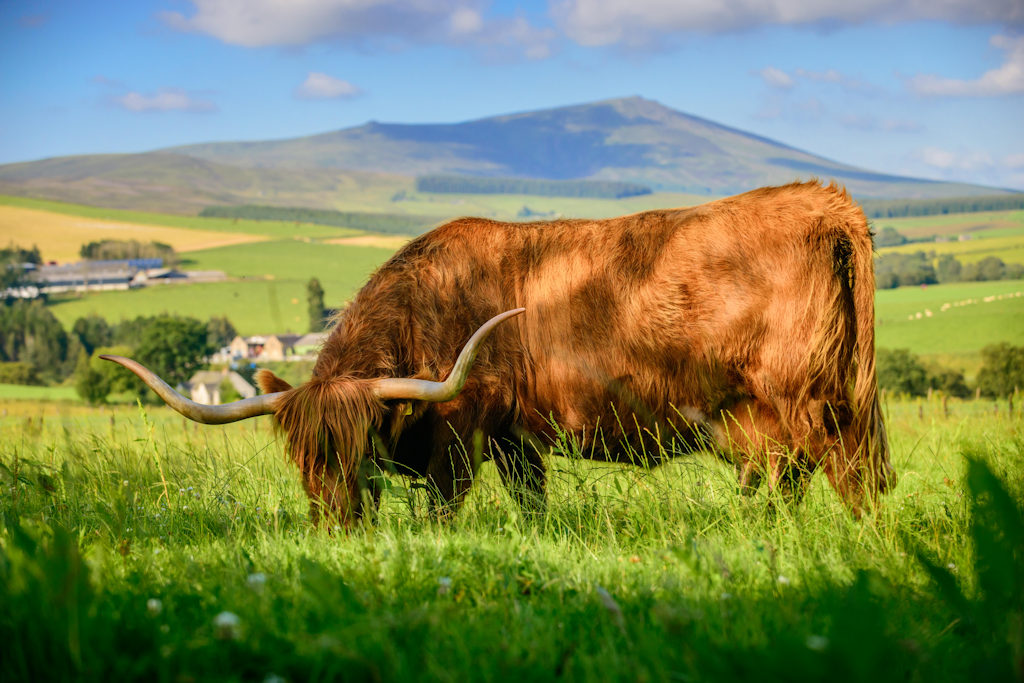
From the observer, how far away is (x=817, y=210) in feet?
15.2

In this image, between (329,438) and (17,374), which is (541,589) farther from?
(17,374)

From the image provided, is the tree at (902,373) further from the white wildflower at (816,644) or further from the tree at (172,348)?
the tree at (172,348)

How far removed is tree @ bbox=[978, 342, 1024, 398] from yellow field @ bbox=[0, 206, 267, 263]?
122266 millimetres

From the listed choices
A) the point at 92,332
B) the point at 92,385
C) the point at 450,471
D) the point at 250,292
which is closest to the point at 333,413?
the point at 450,471

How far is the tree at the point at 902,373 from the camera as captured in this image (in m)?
46.8

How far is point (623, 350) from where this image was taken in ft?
15.6

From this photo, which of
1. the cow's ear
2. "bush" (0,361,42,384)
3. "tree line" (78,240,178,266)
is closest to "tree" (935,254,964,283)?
the cow's ear

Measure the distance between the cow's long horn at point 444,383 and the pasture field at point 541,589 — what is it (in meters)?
0.53

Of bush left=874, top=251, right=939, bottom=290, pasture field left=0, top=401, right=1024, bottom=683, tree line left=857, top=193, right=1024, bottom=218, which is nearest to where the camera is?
pasture field left=0, top=401, right=1024, bottom=683

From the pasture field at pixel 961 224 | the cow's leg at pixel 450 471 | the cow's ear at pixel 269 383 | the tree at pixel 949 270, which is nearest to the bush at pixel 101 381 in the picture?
the cow's ear at pixel 269 383

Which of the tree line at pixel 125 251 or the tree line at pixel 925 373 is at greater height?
the tree line at pixel 125 251

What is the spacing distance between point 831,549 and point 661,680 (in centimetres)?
168

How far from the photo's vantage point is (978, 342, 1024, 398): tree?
120 feet

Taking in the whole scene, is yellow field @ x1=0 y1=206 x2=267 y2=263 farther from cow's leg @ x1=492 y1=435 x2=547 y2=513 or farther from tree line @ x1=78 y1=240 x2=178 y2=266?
cow's leg @ x1=492 y1=435 x2=547 y2=513
